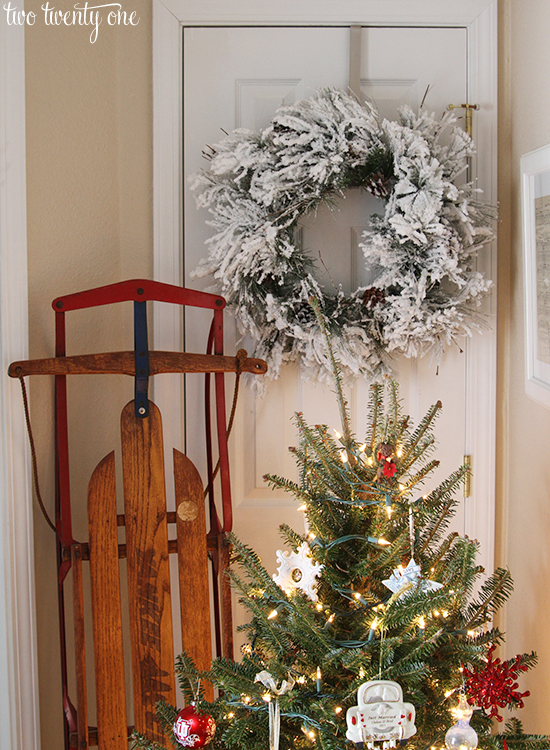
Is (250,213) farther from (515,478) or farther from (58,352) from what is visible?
(515,478)

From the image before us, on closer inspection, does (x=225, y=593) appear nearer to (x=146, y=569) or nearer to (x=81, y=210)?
(x=146, y=569)

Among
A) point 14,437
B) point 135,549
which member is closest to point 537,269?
point 135,549

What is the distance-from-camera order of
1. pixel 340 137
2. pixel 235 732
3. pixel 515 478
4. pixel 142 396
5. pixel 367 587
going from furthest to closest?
pixel 515 478 → pixel 340 137 → pixel 142 396 → pixel 367 587 → pixel 235 732

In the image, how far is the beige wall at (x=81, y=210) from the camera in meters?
1.32

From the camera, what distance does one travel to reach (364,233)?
1457 millimetres

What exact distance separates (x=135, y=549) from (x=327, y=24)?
53.6 inches

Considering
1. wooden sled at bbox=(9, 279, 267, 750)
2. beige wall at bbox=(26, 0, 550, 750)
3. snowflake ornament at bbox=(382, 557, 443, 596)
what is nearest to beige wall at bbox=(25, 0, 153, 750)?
beige wall at bbox=(26, 0, 550, 750)

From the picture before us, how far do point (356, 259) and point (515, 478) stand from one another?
69cm

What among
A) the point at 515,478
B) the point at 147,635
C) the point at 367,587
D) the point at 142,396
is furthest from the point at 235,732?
the point at 515,478

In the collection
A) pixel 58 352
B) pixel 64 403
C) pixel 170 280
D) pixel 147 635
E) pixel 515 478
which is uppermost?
pixel 170 280

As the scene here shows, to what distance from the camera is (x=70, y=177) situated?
1420mm

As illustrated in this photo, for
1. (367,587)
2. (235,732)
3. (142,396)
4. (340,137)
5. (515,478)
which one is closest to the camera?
(235,732)

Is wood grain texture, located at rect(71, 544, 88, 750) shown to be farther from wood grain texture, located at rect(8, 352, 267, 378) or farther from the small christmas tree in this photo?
wood grain texture, located at rect(8, 352, 267, 378)

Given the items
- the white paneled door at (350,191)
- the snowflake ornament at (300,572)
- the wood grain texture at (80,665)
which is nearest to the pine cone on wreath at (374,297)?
the white paneled door at (350,191)
